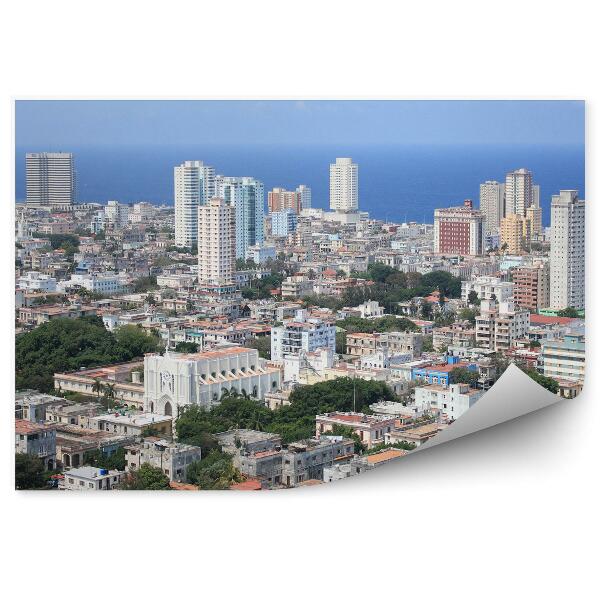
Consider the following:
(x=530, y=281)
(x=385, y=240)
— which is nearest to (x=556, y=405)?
(x=530, y=281)

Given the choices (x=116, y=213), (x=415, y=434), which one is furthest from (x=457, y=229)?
(x=116, y=213)

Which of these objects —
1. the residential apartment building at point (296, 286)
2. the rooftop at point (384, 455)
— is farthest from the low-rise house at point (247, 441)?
the residential apartment building at point (296, 286)

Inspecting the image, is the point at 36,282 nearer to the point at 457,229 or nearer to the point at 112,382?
the point at 112,382

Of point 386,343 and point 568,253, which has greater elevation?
point 568,253

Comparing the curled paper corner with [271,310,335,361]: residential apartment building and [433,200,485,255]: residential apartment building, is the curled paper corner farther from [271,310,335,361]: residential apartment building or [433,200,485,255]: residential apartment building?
[433,200,485,255]: residential apartment building

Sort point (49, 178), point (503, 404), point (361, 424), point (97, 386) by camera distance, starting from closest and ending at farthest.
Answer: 1. point (361, 424)
2. point (503, 404)
3. point (97, 386)
4. point (49, 178)

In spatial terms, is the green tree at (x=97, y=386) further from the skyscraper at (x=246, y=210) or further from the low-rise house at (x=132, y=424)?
the skyscraper at (x=246, y=210)
